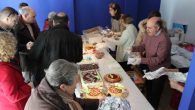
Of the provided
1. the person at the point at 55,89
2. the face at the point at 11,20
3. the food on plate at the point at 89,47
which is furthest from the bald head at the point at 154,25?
the face at the point at 11,20

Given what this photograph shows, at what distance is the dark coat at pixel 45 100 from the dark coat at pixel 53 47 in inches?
38.6

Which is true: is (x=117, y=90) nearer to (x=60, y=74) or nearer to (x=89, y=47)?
(x=60, y=74)

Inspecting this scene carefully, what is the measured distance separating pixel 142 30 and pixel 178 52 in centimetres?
114

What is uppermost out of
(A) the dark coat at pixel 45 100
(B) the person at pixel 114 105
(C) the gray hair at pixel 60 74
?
(C) the gray hair at pixel 60 74

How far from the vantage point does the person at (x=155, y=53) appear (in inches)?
112

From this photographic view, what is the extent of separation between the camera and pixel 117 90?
2518mm

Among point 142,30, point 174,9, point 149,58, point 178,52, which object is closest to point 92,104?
point 149,58

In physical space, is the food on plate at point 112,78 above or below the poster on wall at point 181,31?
below

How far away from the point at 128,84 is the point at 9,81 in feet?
4.55

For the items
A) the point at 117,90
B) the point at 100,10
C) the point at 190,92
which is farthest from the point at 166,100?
the point at 100,10

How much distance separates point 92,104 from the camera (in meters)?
2.17

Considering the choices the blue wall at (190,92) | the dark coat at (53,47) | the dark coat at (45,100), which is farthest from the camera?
the dark coat at (53,47)

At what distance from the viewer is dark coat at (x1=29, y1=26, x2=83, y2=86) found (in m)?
2.54

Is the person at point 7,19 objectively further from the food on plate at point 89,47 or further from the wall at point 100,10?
the wall at point 100,10
